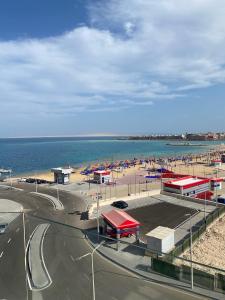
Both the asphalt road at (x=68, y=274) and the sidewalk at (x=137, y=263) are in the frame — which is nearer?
the asphalt road at (x=68, y=274)

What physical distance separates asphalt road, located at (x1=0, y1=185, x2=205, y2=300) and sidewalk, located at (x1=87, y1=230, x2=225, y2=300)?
0.72 meters

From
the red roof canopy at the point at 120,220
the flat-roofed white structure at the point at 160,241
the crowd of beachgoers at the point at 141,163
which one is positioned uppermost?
the red roof canopy at the point at 120,220

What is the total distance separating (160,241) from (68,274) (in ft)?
31.7

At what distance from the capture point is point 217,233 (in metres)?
38.6

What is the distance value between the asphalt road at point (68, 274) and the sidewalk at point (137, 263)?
724 mm

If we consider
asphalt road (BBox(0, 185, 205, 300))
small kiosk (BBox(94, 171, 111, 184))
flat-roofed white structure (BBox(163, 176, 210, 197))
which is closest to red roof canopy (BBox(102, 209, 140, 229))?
asphalt road (BBox(0, 185, 205, 300))

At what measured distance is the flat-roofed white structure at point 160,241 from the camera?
31328 mm

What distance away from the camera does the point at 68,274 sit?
2772cm

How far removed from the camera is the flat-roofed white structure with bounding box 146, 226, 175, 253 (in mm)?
31328

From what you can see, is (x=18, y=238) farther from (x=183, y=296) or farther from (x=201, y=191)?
(x=201, y=191)

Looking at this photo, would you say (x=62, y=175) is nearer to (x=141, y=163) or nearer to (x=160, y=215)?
(x=160, y=215)

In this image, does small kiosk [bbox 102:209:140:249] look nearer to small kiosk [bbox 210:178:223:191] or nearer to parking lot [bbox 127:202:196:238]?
parking lot [bbox 127:202:196:238]

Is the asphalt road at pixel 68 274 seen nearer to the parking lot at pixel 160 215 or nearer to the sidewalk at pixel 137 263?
the sidewalk at pixel 137 263

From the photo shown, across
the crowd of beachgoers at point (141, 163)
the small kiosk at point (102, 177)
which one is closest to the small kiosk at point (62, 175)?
the small kiosk at point (102, 177)
